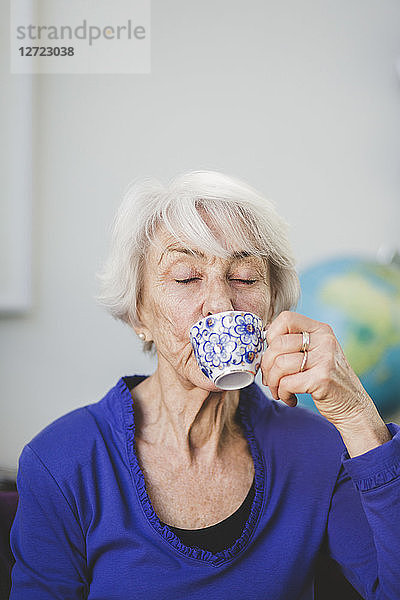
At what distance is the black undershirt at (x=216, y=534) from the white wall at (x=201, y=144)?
1003 millimetres

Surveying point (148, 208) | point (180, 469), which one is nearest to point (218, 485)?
point (180, 469)

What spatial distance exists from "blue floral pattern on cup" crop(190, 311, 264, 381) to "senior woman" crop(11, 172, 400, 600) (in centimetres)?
4

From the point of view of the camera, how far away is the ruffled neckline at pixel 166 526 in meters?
1.17

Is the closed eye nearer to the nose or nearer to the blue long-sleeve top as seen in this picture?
the nose

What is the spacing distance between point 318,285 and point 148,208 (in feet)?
2.25

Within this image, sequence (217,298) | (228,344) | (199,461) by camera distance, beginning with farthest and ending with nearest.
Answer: (199,461) → (217,298) → (228,344)

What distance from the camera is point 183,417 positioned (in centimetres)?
133

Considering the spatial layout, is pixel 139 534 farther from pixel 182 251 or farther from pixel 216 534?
pixel 182 251

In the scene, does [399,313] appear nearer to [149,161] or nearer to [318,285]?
[318,285]

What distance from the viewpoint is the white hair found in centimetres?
123

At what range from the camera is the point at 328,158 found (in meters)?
2.30

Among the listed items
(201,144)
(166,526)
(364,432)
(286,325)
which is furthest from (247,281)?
(201,144)

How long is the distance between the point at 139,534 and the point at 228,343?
0.44m

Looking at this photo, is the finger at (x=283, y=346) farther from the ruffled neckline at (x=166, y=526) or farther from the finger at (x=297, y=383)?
the ruffled neckline at (x=166, y=526)
